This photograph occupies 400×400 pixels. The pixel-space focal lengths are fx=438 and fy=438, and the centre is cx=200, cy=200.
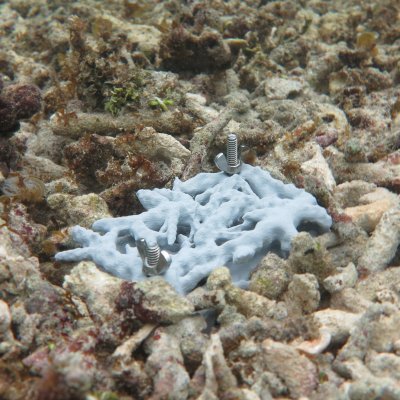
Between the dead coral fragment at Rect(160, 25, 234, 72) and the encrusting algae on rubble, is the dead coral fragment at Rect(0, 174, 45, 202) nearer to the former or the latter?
the encrusting algae on rubble

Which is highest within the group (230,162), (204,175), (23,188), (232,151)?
(232,151)

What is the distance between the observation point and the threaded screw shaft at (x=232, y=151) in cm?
332

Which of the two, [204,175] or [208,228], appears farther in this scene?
[204,175]

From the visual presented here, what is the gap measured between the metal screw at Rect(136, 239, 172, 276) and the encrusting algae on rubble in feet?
0.39

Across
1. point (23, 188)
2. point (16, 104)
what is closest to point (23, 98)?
point (16, 104)

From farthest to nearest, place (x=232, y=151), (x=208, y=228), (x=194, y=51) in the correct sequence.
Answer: (x=194, y=51), (x=232, y=151), (x=208, y=228)

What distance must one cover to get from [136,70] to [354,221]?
8.47ft

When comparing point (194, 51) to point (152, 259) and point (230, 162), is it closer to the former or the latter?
point (230, 162)

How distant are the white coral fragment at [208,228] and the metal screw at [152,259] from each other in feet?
0.25

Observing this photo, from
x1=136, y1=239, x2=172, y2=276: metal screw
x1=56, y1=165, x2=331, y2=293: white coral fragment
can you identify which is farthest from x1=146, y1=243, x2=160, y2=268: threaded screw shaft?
x1=56, y1=165, x2=331, y2=293: white coral fragment

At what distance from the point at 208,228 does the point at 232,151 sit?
0.71 meters

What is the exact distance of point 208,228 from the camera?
9.68 feet

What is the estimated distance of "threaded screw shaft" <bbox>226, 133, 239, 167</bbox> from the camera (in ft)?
10.9

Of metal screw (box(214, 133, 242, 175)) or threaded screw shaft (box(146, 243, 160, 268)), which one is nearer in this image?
threaded screw shaft (box(146, 243, 160, 268))
